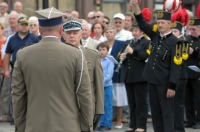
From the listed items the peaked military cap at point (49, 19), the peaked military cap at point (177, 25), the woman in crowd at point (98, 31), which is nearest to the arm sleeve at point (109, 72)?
the woman in crowd at point (98, 31)

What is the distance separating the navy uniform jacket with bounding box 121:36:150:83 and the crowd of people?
2 cm

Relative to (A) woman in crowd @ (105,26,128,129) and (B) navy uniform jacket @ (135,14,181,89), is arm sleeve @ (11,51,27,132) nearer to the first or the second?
(B) navy uniform jacket @ (135,14,181,89)

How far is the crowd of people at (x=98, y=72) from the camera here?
5562 millimetres

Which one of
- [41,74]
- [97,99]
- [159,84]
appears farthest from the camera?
[159,84]

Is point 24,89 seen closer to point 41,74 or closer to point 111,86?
point 41,74

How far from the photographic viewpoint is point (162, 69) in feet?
30.5

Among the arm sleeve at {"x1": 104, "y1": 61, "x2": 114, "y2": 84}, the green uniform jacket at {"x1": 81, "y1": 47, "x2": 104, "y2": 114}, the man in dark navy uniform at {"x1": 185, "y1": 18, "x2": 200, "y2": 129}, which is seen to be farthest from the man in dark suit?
the green uniform jacket at {"x1": 81, "y1": 47, "x2": 104, "y2": 114}

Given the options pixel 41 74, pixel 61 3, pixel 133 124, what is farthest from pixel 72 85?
pixel 61 3

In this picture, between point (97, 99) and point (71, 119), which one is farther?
point (97, 99)

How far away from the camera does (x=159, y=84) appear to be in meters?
9.29

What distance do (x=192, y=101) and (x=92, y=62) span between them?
5009 mm

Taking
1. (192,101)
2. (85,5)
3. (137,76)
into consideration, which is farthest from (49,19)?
(85,5)

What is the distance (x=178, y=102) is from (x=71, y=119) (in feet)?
18.6

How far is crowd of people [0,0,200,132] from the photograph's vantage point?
5.56 metres
